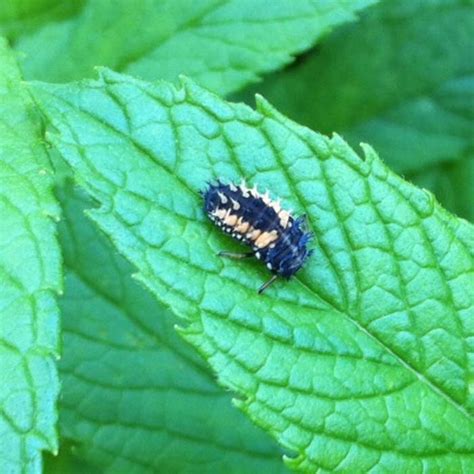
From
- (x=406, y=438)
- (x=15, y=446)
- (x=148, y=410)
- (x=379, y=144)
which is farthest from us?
(x=379, y=144)

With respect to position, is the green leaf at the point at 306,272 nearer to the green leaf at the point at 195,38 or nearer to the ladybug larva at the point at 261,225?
the ladybug larva at the point at 261,225

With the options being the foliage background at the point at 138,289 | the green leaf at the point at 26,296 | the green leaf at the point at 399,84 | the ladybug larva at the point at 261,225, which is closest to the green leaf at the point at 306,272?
the ladybug larva at the point at 261,225

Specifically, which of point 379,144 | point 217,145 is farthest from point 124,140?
point 379,144

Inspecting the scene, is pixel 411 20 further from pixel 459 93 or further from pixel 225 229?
pixel 225 229

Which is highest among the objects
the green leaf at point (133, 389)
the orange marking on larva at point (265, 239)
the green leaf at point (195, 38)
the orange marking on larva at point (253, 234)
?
the green leaf at point (195, 38)

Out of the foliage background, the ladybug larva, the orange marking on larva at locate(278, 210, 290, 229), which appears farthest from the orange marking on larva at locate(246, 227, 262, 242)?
the foliage background

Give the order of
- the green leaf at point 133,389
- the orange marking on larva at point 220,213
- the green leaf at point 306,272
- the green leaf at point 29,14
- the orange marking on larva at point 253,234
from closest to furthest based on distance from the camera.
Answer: the green leaf at point 306,272
the orange marking on larva at point 220,213
the orange marking on larva at point 253,234
the green leaf at point 133,389
the green leaf at point 29,14

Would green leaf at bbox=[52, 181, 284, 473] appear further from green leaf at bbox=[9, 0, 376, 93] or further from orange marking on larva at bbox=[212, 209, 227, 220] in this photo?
orange marking on larva at bbox=[212, 209, 227, 220]

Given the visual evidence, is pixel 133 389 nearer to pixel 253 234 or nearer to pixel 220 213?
pixel 253 234
